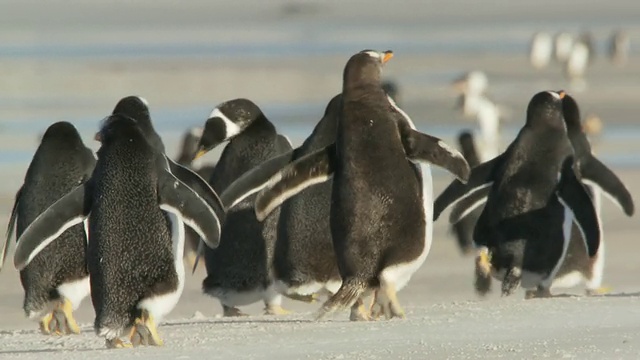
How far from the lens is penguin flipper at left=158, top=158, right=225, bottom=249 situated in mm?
7477

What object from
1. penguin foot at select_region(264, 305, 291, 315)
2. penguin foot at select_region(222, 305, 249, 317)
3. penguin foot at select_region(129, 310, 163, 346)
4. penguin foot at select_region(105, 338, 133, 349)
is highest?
penguin foot at select_region(129, 310, 163, 346)

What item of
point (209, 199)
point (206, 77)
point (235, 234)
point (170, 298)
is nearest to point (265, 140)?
point (235, 234)

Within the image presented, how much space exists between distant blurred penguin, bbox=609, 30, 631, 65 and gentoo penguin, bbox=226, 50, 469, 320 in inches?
1103

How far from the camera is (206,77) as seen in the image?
33.1 meters

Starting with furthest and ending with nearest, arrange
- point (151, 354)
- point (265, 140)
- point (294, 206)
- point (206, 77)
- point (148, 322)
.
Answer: point (206, 77) < point (265, 140) < point (294, 206) < point (148, 322) < point (151, 354)

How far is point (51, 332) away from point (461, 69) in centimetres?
2711

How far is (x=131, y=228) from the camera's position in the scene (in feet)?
24.3

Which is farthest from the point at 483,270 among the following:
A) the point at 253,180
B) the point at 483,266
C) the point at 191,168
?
the point at 191,168

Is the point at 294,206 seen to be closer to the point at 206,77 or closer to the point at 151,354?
the point at 151,354

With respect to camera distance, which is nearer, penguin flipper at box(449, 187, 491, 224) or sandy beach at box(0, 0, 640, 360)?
sandy beach at box(0, 0, 640, 360)

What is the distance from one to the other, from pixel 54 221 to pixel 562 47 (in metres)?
28.7

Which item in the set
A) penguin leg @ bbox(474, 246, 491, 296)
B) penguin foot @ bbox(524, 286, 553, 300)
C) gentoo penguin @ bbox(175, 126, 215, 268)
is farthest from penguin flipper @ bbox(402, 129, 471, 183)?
gentoo penguin @ bbox(175, 126, 215, 268)

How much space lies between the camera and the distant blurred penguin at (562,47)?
34.9m

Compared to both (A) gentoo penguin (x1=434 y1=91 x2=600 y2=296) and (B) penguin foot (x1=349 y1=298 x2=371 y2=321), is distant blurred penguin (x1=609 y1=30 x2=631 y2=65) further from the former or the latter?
(B) penguin foot (x1=349 y1=298 x2=371 y2=321)
